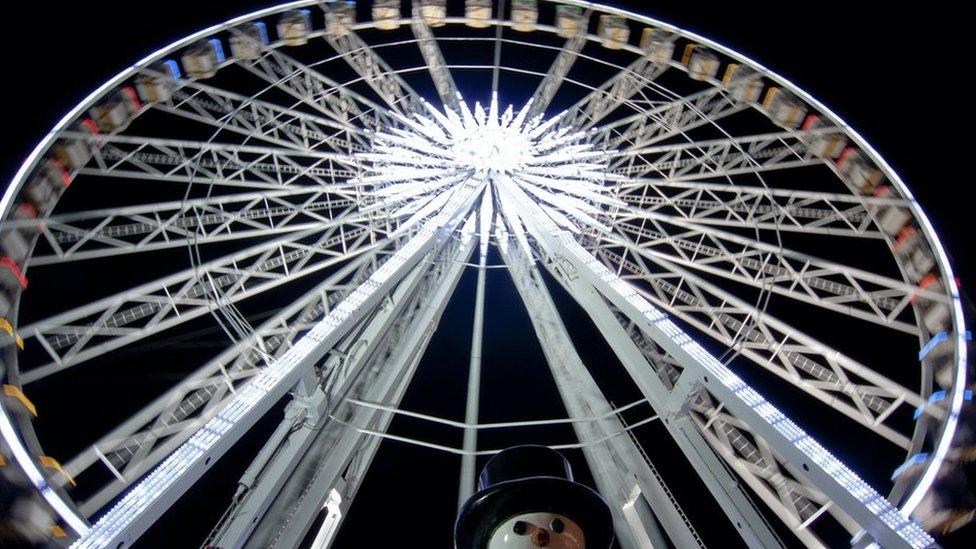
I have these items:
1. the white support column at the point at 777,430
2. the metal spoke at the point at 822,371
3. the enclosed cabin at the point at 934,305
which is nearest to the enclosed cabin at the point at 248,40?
the white support column at the point at 777,430

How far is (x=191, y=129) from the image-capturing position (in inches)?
701

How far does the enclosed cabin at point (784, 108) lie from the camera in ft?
36.3

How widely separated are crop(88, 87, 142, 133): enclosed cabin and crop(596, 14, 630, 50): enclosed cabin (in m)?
8.40

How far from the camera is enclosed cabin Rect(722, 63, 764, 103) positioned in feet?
37.4

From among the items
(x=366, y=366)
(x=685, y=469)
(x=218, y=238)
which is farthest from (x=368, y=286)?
(x=685, y=469)

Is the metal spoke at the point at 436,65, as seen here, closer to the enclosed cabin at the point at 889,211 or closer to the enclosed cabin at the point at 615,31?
the enclosed cabin at the point at 615,31

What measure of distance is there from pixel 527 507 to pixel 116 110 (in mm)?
8951

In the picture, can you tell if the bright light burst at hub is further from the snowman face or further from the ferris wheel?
the snowman face

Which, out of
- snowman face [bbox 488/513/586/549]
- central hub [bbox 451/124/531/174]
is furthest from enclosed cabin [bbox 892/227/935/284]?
snowman face [bbox 488/513/586/549]

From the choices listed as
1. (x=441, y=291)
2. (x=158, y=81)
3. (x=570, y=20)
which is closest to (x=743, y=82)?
(x=570, y=20)

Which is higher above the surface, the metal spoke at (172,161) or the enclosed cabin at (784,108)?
the enclosed cabin at (784,108)

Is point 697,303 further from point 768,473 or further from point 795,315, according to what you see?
point 795,315

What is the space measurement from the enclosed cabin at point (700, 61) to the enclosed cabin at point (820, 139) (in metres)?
1.88

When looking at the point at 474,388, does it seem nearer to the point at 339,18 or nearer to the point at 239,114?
the point at 239,114
